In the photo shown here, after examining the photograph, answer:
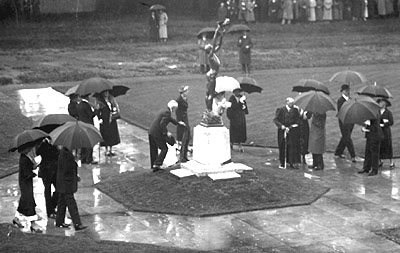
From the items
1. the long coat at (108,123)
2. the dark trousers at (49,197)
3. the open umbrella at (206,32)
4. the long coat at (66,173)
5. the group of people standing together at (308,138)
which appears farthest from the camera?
the open umbrella at (206,32)

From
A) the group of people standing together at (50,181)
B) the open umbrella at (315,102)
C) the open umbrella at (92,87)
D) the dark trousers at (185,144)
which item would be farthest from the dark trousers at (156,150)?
the open umbrella at (315,102)

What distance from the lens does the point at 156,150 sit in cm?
1950

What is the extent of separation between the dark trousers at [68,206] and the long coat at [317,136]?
255 inches

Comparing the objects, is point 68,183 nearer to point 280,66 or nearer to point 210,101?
point 210,101

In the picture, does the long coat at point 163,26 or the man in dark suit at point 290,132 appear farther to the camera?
the long coat at point 163,26

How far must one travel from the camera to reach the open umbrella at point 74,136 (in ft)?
51.7

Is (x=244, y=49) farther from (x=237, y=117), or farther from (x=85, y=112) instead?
(x=85, y=112)

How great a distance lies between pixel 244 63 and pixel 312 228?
818 inches

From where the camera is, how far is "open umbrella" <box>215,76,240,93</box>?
20.5 m

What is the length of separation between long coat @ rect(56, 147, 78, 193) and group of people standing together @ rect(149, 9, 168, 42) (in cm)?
2912

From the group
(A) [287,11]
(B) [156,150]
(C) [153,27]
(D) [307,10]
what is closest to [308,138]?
(B) [156,150]

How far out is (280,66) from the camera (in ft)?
126

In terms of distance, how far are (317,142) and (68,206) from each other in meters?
6.73

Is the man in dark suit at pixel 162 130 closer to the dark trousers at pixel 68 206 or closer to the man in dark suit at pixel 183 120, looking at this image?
the man in dark suit at pixel 183 120
